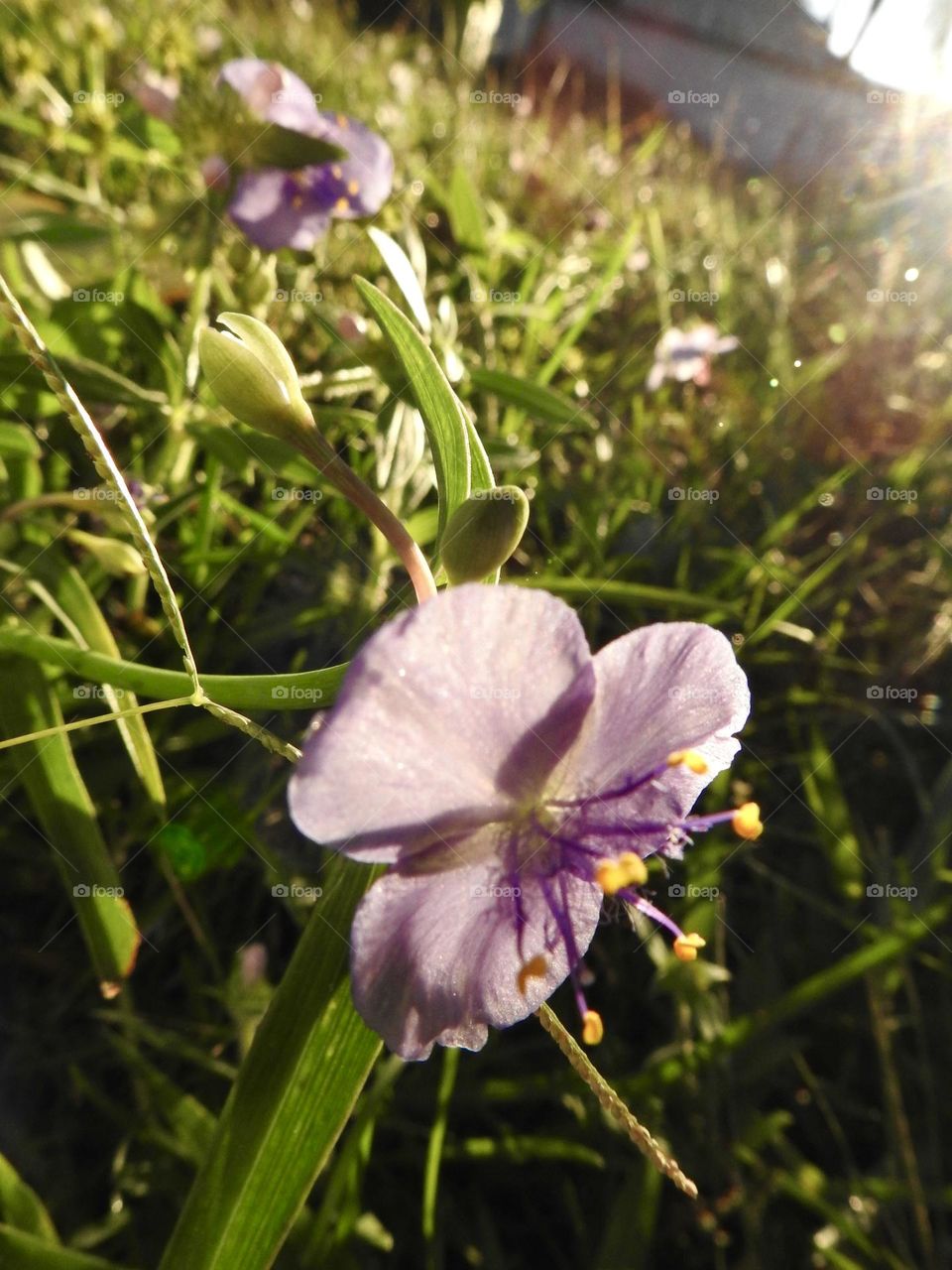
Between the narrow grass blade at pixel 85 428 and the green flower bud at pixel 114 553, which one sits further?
the green flower bud at pixel 114 553

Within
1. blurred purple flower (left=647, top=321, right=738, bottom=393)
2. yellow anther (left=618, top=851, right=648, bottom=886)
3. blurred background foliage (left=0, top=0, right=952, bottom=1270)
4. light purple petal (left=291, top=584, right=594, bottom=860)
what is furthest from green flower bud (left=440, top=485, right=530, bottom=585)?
blurred purple flower (left=647, top=321, right=738, bottom=393)

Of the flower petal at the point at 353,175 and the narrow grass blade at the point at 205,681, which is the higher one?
the flower petal at the point at 353,175

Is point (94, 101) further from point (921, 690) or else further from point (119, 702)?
point (921, 690)

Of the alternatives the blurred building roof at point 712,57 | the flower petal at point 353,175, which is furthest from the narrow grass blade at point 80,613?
the blurred building roof at point 712,57

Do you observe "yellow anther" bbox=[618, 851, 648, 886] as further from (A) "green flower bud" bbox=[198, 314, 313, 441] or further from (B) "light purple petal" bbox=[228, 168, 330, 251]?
(B) "light purple petal" bbox=[228, 168, 330, 251]

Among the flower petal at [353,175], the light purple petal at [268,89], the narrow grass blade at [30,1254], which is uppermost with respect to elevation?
the light purple petal at [268,89]

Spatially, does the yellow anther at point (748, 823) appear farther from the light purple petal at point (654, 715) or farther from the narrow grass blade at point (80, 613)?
the narrow grass blade at point (80, 613)

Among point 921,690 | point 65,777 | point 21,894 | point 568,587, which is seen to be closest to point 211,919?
point 21,894

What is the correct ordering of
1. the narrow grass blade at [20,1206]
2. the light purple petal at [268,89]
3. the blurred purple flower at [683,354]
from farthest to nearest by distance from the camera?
1. the blurred purple flower at [683,354]
2. the light purple petal at [268,89]
3. the narrow grass blade at [20,1206]

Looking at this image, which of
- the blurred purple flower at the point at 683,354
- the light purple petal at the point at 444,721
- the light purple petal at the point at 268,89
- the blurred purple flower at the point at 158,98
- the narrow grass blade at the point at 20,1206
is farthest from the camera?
the blurred purple flower at the point at 683,354
